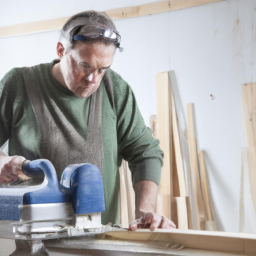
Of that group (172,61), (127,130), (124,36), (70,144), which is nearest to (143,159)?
(127,130)

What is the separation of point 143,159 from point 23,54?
0.73m

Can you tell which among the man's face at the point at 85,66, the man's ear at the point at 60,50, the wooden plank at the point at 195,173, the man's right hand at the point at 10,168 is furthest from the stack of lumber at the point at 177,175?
the man's right hand at the point at 10,168

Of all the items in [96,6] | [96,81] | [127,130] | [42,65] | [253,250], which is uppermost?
[96,6]

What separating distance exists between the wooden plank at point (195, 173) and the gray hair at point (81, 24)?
46 cm

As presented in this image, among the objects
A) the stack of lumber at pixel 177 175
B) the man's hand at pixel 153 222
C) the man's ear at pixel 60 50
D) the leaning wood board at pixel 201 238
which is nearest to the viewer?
the leaning wood board at pixel 201 238

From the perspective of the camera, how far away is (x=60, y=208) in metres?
1.02

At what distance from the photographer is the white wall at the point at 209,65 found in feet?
4.29

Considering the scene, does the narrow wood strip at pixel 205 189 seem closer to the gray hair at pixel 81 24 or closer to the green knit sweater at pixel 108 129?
the green knit sweater at pixel 108 129

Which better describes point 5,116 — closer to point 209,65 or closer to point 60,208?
point 60,208

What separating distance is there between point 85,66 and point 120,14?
0.28m

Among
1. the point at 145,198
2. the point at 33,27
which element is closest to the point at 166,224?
the point at 145,198

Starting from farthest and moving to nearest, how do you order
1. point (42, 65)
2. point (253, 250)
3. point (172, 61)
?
1. point (42, 65)
2. point (172, 61)
3. point (253, 250)

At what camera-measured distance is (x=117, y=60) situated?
56.7 inches

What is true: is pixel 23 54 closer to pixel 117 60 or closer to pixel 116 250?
pixel 117 60
